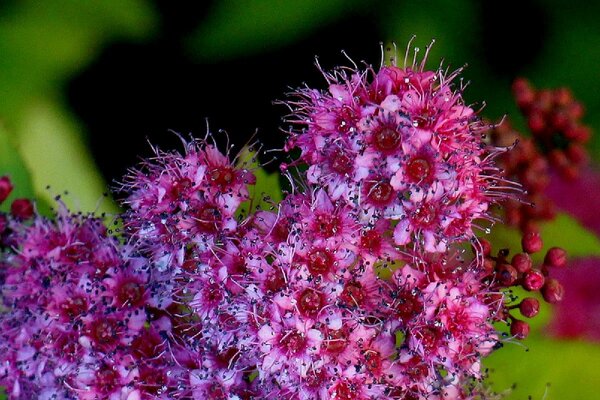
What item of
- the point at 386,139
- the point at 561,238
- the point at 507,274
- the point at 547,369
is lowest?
the point at 547,369

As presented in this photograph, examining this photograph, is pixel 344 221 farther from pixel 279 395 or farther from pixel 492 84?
pixel 492 84

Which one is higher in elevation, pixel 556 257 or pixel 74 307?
pixel 74 307

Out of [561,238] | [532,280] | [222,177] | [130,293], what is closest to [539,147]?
[561,238]

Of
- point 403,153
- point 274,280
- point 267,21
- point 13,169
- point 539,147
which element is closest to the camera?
point 403,153

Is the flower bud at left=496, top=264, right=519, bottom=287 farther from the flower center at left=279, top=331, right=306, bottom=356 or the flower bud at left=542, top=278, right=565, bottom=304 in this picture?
the flower center at left=279, top=331, right=306, bottom=356

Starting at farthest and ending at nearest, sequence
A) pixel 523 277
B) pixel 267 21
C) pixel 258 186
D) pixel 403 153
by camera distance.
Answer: pixel 267 21, pixel 258 186, pixel 523 277, pixel 403 153

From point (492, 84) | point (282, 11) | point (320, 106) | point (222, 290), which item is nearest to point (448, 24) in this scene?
point (492, 84)

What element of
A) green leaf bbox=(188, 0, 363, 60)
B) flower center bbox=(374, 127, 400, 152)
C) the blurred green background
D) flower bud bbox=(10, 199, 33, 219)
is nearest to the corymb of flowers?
flower center bbox=(374, 127, 400, 152)

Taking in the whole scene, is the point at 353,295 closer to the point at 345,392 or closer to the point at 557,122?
the point at 345,392
